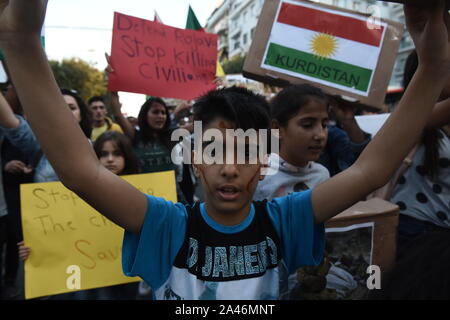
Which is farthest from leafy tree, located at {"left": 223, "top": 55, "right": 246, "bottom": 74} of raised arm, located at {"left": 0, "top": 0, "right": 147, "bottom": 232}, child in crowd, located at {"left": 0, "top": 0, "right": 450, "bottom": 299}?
raised arm, located at {"left": 0, "top": 0, "right": 147, "bottom": 232}

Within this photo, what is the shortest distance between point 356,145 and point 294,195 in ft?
3.79

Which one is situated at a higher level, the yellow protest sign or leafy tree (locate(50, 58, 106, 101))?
leafy tree (locate(50, 58, 106, 101))

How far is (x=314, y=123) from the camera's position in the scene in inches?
69.3

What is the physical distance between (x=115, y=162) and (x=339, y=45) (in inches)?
62.9

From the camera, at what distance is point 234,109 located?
1.16 m

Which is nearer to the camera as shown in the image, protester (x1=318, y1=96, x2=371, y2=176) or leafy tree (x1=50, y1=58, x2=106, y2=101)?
protester (x1=318, y1=96, x2=371, y2=176)

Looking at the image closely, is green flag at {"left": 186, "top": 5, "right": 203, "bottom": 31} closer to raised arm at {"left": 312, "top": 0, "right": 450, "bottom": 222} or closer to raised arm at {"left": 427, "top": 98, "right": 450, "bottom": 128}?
raised arm at {"left": 427, "top": 98, "right": 450, "bottom": 128}

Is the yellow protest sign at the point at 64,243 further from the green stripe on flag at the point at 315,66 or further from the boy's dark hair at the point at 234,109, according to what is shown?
the green stripe on flag at the point at 315,66

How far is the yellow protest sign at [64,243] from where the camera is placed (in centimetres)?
188

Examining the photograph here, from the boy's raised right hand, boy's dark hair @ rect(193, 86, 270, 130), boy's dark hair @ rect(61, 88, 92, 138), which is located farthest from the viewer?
boy's dark hair @ rect(61, 88, 92, 138)

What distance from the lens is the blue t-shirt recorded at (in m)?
1.03

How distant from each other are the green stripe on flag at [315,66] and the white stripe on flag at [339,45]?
29 millimetres

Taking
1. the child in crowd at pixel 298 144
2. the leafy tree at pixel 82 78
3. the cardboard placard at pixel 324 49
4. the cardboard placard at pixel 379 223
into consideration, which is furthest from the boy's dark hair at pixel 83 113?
the leafy tree at pixel 82 78

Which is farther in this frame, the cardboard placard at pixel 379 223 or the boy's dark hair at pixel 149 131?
the boy's dark hair at pixel 149 131
